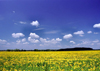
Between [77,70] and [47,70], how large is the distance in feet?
8.09

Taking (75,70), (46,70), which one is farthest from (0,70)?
(75,70)

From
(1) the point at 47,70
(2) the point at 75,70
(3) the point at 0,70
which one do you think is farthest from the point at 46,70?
(3) the point at 0,70

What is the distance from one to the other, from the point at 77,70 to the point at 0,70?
663cm

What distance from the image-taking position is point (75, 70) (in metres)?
7.14

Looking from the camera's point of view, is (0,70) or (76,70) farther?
(0,70)

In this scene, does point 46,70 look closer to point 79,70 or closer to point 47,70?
point 47,70

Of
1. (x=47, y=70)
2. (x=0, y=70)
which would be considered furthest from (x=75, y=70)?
(x=0, y=70)

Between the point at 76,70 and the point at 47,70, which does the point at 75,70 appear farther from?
the point at 47,70

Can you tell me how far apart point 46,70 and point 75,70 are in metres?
2.39

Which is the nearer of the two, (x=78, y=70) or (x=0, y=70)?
(x=78, y=70)

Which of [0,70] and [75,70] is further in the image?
[0,70]

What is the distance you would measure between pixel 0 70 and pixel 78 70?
264 inches

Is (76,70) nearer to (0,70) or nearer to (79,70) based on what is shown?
(79,70)

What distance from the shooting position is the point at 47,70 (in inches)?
284
